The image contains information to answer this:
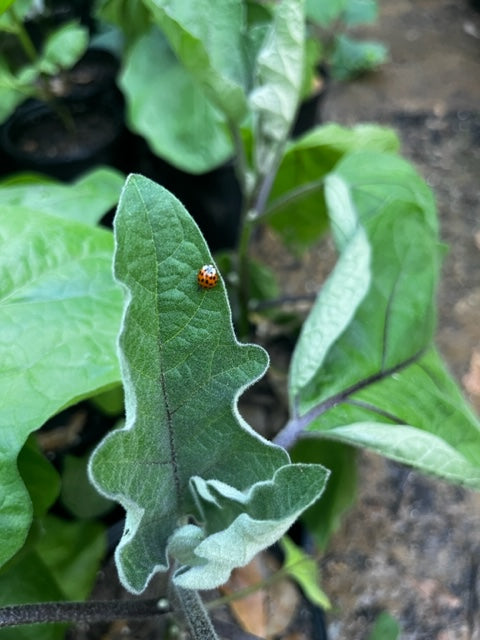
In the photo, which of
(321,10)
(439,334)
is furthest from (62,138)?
(439,334)

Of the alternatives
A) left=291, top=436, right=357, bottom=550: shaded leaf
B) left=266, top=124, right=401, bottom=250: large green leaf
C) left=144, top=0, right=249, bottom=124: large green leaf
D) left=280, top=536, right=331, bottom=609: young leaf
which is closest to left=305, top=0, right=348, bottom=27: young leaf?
left=266, top=124, right=401, bottom=250: large green leaf

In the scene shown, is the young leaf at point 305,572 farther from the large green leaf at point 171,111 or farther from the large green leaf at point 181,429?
the large green leaf at point 171,111

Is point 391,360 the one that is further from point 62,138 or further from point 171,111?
point 62,138

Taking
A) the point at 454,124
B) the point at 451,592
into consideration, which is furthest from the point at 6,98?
the point at 454,124

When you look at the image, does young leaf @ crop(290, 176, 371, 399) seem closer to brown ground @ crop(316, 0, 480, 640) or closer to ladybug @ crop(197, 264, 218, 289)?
ladybug @ crop(197, 264, 218, 289)

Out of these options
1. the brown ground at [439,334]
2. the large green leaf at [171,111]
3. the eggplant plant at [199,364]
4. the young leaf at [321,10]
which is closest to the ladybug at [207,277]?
the eggplant plant at [199,364]

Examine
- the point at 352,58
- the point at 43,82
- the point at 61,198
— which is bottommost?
the point at 352,58

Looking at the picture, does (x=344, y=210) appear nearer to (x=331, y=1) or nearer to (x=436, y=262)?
(x=436, y=262)
